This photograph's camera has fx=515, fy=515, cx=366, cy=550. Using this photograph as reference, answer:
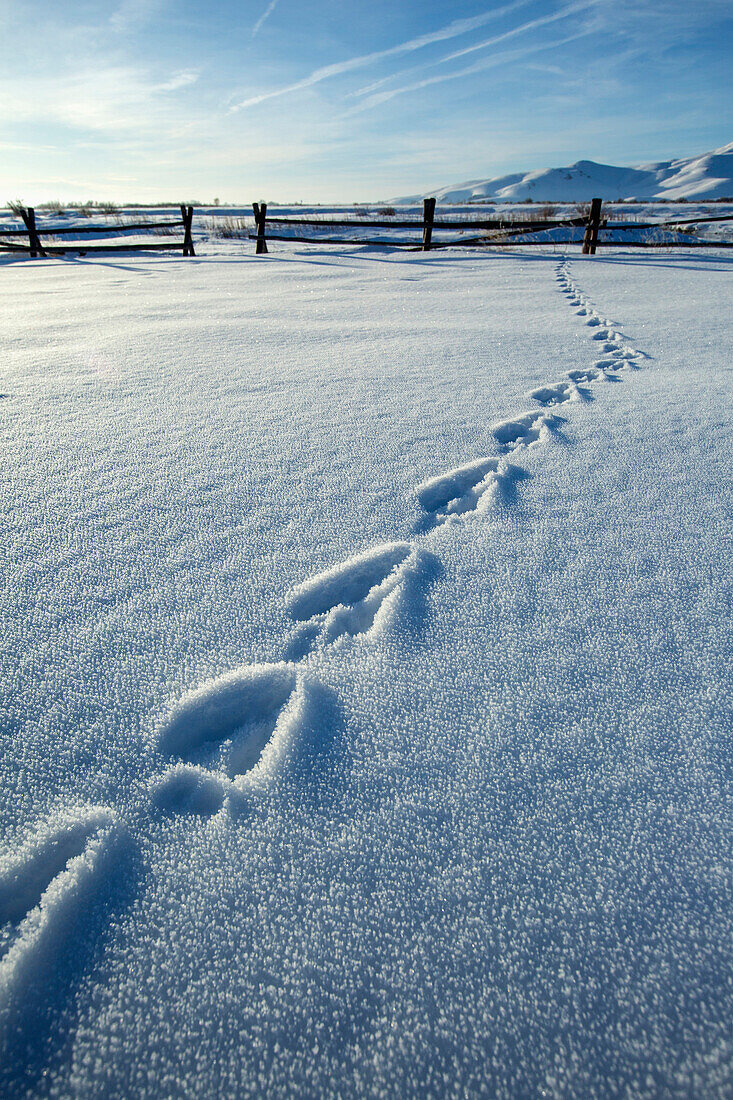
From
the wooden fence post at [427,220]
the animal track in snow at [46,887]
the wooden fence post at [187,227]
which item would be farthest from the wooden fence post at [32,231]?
the animal track in snow at [46,887]

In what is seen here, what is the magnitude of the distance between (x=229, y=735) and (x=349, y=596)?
37 centimetres

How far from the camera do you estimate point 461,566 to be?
112cm

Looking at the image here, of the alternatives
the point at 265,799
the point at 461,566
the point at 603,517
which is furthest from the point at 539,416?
the point at 265,799

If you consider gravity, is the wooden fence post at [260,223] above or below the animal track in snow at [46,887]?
above

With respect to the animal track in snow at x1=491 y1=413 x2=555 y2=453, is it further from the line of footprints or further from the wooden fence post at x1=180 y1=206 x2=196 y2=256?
the wooden fence post at x1=180 y1=206 x2=196 y2=256

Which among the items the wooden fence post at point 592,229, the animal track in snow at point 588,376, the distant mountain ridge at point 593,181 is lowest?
the animal track in snow at point 588,376

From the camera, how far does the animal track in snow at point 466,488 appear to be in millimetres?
1347

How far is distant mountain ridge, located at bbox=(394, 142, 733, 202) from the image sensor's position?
Answer: 133 ft

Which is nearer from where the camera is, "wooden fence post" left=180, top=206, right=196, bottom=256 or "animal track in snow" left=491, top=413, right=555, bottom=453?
"animal track in snow" left=491, top=413, right=555, bottom=453

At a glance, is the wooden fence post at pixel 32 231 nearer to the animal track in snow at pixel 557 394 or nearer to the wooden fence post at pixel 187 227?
the wooden fence post at pixel 187 227

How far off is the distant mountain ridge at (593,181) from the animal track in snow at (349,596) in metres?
45.1

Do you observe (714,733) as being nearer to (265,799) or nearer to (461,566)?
(461,566)

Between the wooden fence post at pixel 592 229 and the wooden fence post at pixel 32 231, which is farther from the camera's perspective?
the wooden fence post at pixel 32 231

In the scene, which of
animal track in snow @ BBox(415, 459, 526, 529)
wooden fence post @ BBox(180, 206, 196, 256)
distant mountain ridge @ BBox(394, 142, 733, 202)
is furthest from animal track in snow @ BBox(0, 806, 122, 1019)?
distant mountain ridge @ BBox(394, 142, 733, 202)
